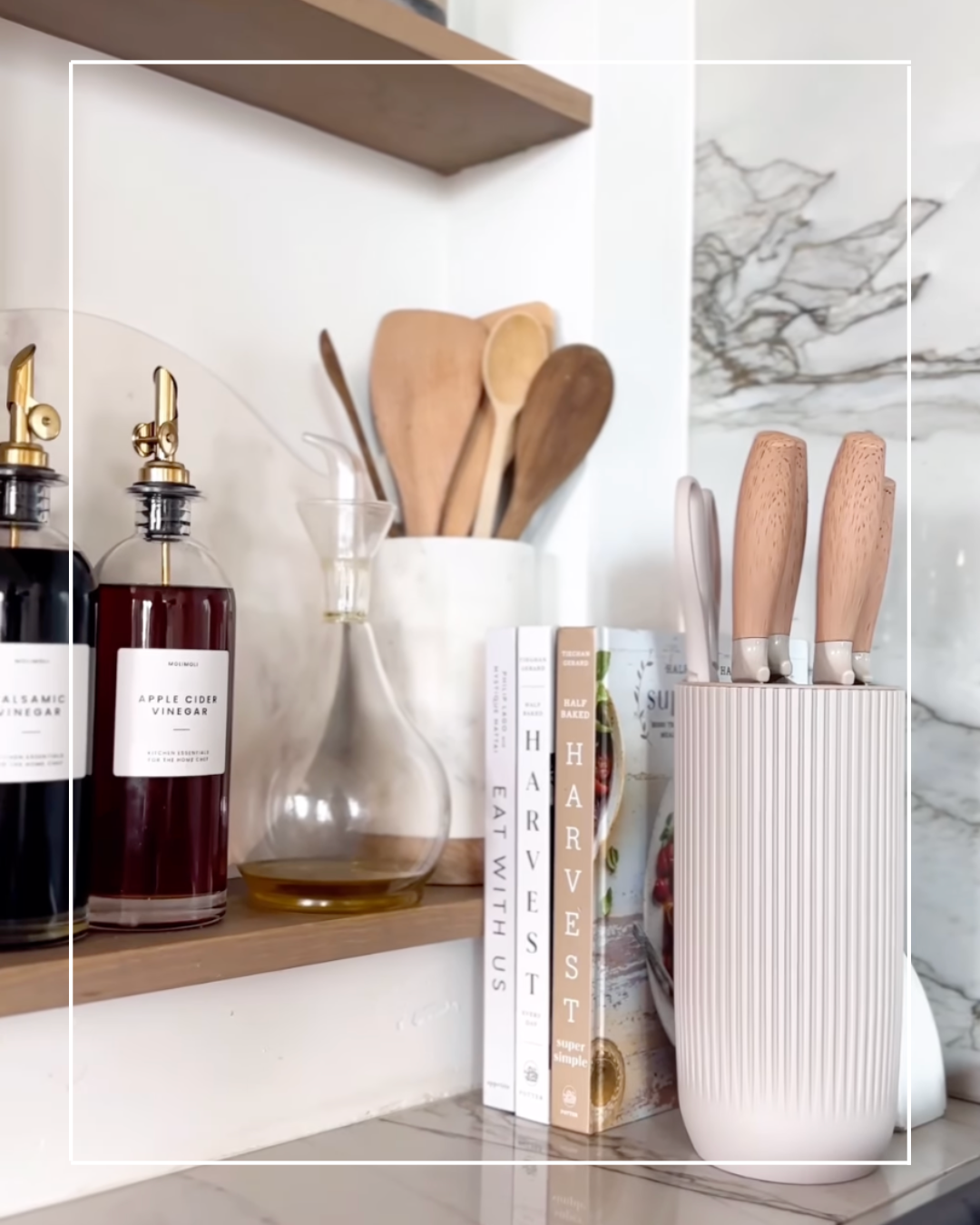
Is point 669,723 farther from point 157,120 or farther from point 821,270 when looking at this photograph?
point 157,120

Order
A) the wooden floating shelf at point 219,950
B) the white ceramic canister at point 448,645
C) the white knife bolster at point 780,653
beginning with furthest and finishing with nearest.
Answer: the white ceramic canister at point 448,645, the white knife bolster at point 780,653, the wooden floating shelf at point 219,950

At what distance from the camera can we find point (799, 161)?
0.81 m

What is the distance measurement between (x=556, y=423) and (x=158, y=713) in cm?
33

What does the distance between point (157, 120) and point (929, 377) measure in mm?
472

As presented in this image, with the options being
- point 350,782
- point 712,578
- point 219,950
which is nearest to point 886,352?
point 712,578

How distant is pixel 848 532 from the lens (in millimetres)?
620

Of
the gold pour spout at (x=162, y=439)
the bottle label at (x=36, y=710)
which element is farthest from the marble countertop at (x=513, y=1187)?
the gold pour spout at (x=162, y=439)

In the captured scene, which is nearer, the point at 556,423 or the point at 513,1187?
the point at 513,1187

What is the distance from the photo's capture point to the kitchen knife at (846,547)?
62 cm

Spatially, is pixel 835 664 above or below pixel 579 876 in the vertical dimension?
above

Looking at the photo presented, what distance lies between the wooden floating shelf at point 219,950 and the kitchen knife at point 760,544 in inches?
8.7

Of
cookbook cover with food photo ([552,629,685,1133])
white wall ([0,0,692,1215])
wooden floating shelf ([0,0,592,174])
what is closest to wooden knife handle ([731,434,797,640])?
cookbook cover with food photo ([552,629,685,1133])

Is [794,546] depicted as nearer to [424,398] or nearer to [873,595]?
[873,595]

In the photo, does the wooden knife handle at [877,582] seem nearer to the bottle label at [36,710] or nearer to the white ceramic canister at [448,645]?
the white ceramic canister at [448,645]
